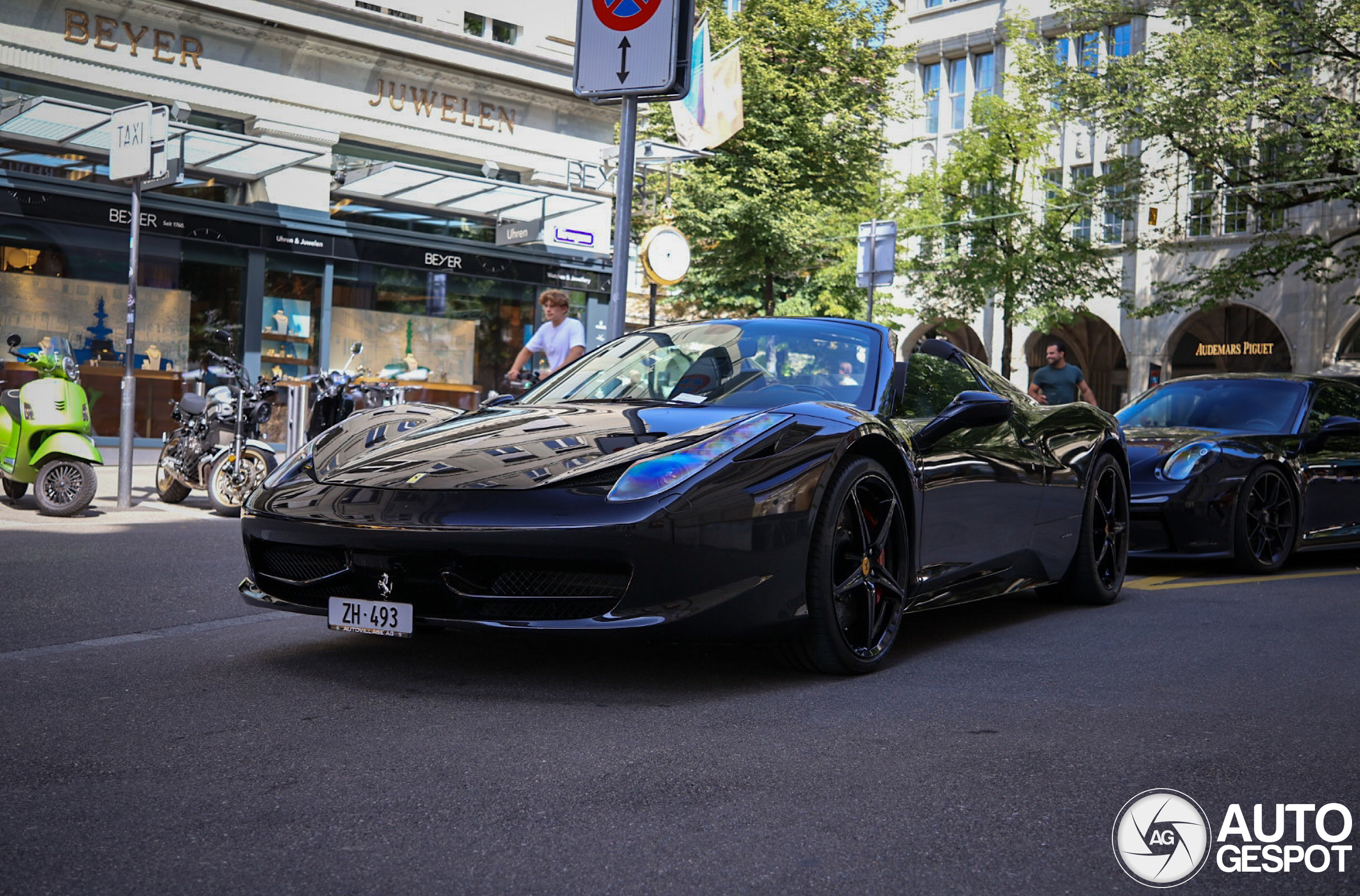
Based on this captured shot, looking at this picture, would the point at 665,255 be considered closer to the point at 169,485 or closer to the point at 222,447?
the point at 222,447

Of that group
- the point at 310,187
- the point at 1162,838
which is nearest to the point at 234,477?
the point at 1162,838

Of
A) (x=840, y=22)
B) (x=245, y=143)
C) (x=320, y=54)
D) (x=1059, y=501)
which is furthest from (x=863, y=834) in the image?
(x=840, y=22)

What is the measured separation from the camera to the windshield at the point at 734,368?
16.5 feet

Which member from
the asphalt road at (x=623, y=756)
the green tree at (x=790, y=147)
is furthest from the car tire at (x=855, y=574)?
the green tree at (x=790, y=147)

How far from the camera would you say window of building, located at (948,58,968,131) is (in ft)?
139

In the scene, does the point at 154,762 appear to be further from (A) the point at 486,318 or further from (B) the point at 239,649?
(A) the point at 486,318

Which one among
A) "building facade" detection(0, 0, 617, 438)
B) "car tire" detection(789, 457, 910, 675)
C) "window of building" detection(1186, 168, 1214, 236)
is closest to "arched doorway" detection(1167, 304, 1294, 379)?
"window of building" detection(1186, 168, 1214, 236)

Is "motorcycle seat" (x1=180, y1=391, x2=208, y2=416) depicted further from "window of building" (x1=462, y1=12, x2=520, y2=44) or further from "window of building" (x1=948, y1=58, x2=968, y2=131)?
"window of building" (x1=948, y1=58, x2=968, y2=131)

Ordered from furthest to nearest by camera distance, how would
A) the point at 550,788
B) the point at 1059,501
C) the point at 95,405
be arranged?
the point at 95,405 < the point at 1059,501 < the point at 550,788

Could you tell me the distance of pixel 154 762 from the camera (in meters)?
3.26

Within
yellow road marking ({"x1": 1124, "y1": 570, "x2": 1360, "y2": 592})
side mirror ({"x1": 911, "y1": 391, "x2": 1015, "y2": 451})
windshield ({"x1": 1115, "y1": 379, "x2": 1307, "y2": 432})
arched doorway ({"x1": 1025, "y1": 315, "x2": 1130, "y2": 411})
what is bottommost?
yellow road marking ({"x1": 1124, "y1": 570, "x2": 1360, "y2": 592})

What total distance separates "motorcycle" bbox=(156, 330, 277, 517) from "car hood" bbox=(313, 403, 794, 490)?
5.97m

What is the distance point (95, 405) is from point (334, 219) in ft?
14.3

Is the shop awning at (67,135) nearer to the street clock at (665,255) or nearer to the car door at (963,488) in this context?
the street clock at (665,255)
